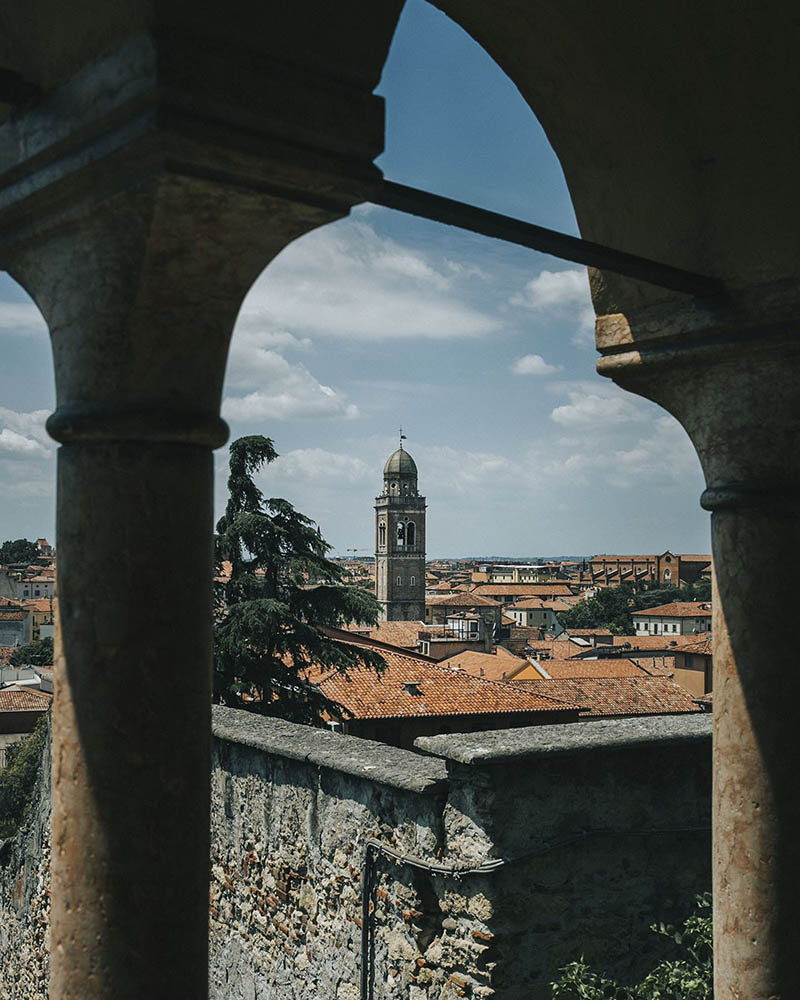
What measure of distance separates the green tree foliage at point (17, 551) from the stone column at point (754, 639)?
95.5m

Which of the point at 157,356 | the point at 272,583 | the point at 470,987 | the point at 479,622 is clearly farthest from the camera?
the point at 479,622

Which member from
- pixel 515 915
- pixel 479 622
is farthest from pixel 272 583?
pixel 479 622

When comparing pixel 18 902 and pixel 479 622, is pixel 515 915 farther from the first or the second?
pixel 479 622

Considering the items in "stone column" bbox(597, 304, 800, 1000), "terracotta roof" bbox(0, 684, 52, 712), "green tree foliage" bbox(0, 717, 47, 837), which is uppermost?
"stone column" bbox(597, 304, 800, 1000)

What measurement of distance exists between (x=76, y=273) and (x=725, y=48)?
170 centimetres

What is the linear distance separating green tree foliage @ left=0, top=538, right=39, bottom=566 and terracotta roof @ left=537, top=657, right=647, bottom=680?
208 ft

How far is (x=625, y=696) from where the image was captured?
27031 mm

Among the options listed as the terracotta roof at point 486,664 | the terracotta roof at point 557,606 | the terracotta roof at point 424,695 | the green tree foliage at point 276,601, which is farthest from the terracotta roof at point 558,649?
the green tree foliage at point 276,601

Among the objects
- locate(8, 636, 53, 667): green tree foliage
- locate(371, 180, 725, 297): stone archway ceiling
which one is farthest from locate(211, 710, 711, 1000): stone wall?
locate(8, 636, 53, 667): green tree foliage

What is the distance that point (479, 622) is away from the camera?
74562 mm

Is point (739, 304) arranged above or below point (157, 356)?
above

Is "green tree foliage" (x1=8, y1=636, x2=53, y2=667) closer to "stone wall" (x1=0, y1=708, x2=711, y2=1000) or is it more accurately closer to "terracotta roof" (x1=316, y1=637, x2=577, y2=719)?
"terracotta roof" (x1=316, y1=637, x2=577, y2=719)

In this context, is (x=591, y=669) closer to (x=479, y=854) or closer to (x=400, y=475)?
(x=479, y=854)

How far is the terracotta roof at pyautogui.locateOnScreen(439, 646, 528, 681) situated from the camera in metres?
39.3
